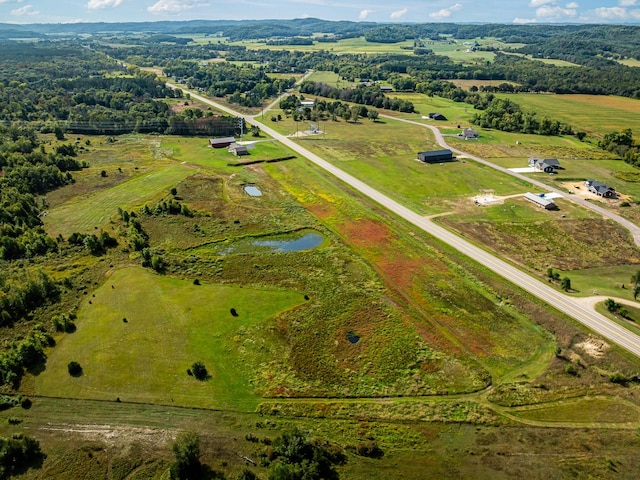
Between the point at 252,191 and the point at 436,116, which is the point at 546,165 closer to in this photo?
the point at 436,116

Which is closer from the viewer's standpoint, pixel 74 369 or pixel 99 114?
pixel 74 369

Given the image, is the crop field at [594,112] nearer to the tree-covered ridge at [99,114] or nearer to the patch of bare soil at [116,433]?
the tree-covered ridge at [99,114]

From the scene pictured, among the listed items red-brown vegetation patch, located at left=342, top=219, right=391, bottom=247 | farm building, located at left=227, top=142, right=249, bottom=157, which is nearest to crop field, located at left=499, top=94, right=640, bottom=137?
red-brown vegetation patch, located at left=342, top=219, right=391, bottom=247

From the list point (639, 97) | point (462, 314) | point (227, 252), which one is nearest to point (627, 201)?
point (462, 314)

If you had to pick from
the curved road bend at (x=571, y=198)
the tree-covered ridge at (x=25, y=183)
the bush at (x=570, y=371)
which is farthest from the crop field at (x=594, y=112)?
the tree-covered ridge at (x=25, y=183)

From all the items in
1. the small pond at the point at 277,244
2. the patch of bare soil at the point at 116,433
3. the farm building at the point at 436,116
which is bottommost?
the patch of bare soil at the point at 116,433

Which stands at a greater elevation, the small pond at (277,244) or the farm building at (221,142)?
the farm building at (221,142)

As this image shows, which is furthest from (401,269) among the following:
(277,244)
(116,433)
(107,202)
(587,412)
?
(107,202)
